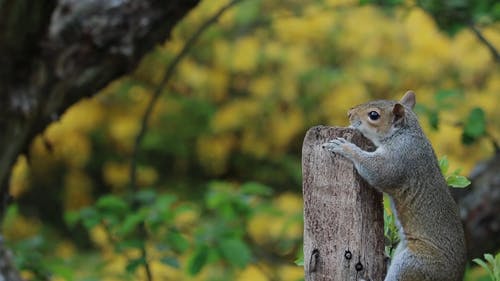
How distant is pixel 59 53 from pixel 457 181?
1453 millimetres

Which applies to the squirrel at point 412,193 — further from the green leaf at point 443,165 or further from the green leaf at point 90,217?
the green leaf at point 90,217

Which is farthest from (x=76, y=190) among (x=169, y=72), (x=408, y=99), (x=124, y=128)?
(x=408, y=99)

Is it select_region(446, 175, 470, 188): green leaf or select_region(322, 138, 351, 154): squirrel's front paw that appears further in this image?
select_region(446, 175, 470, 188): green leaf

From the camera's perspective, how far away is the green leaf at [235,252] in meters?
3.47

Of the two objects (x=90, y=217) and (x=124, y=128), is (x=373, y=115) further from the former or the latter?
(x=124, y=128)

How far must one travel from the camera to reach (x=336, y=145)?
82.5 inches

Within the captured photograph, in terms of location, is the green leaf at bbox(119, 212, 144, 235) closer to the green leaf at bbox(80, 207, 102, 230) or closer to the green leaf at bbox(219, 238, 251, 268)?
the green leaf at bbox(80, 207, 102, 230)

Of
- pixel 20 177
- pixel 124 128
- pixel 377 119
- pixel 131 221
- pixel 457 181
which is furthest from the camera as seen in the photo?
pixel 20 177

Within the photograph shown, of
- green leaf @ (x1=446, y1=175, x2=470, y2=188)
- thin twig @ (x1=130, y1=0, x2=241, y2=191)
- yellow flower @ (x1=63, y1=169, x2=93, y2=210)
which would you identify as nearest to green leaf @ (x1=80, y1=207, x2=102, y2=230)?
thin twig @ (x1=130, y1=0, x2=241, y2=191)

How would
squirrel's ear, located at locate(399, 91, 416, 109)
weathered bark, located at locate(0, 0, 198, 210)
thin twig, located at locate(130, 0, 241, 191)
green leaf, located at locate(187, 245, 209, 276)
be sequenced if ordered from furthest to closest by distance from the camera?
thin twig, located at locate(130, 0, 241, 191), green leaf, located at locate(187, 245, 209, 276), weathered bark, located at locate(0, 0, 198, 210), squirrel's ear, located at locate(399, 91, 416, 109)

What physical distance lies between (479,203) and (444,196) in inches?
54.9

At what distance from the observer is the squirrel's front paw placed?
208 centimetres

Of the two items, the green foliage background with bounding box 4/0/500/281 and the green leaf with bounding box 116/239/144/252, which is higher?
the green leaf with bounding box 116/239/144/252

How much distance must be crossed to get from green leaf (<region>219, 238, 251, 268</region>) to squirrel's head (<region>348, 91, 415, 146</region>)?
1.16m
